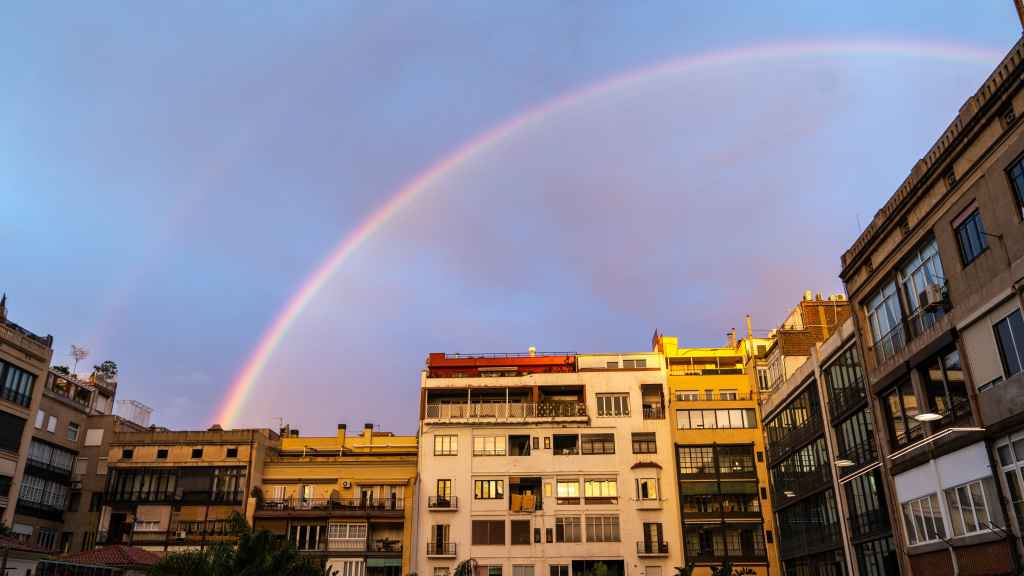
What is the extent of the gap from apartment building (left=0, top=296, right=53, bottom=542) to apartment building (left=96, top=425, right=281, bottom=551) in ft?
31.5

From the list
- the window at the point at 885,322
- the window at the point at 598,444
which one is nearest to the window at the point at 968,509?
the window at the point at 885,322

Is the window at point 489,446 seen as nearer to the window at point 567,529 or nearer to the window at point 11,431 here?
the window at point 567,529

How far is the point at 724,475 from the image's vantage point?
65875 millimetres

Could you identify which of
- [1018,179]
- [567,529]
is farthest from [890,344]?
[567,529]

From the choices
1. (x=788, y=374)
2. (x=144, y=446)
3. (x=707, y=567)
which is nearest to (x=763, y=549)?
(x=707, y=567)

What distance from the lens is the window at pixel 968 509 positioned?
30.2 meters

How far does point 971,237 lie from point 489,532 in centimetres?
4687

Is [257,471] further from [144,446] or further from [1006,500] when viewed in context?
[1006,500]

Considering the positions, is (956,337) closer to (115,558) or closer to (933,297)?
(933,297)

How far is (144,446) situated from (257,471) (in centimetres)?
1144

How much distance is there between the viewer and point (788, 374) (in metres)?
61.3

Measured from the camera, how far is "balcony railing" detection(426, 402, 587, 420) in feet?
235

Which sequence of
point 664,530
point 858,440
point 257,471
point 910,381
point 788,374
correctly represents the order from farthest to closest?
point 257,471 < point 664,530 < point 788,374 < point 858,440 < point 910,381

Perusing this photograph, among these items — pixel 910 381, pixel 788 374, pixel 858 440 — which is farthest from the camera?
pixel 788 374
